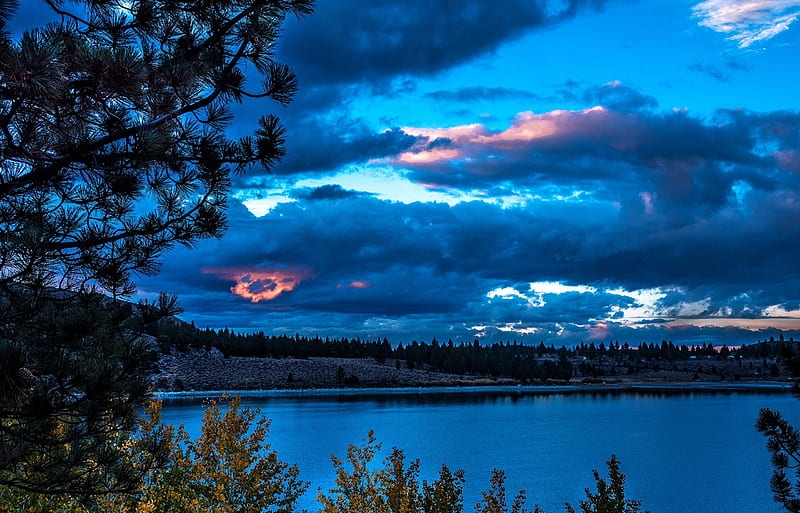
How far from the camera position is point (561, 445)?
90125mm

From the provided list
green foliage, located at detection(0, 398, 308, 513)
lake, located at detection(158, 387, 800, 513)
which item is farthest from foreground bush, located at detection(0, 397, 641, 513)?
lake, located at detection(158, 387, 800, 513)

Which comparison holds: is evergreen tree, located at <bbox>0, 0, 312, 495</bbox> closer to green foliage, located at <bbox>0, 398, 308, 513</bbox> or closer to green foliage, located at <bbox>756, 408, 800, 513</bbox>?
green foliage, located at <bbox>0, 398, 308, 513</bbox>

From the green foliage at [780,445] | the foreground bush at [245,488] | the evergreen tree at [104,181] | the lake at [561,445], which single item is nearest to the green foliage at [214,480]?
the foreground bush at [245,488]

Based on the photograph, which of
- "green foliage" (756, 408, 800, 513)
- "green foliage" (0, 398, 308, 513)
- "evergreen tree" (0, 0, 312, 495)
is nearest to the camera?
"evergreen tree" (0, 0, 312, 495)

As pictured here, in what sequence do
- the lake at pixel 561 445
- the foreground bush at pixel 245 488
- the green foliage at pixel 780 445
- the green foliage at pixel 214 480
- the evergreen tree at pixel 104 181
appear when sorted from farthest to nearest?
the lake at pixel 561 445, the green foliage at pixel 214 480, the foreground bush at pixel 245 488, the green foliage at pixel 780 445, the evergreen tree at pixel 104 181

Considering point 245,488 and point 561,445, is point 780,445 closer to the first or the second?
point 245,488

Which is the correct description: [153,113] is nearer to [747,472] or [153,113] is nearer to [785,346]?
[785,346]

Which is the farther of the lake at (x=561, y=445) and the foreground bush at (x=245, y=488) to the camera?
the lake at (x=561, y=445)

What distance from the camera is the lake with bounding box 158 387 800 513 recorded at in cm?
5822

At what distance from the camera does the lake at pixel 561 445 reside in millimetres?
58219


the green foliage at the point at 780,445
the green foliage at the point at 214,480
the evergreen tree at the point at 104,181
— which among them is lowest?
the green foliage at the point at 214,480

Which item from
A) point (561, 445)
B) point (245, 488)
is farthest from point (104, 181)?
point (561, 445)

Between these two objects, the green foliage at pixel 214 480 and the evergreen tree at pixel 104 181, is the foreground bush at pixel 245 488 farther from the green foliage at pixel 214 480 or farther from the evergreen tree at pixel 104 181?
the evergreen tree at pixel 104 181

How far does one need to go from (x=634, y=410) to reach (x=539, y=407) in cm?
2273
